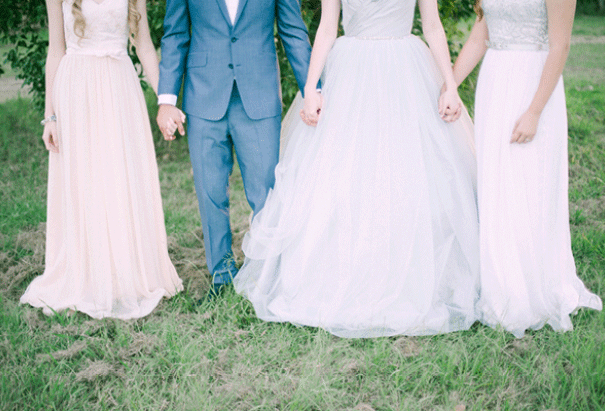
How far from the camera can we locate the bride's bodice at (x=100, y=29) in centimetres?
287

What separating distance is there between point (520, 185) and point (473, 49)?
78cm

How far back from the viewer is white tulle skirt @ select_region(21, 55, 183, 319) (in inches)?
118

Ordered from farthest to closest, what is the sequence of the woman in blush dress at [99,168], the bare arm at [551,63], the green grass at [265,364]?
the woman in blush dress at [99,168] → the bare arm at [551,63] → the green grass at [265,364]

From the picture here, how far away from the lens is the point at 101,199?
121 inches

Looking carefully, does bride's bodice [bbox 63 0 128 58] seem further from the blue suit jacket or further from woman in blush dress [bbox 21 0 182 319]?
the blue suit jacket

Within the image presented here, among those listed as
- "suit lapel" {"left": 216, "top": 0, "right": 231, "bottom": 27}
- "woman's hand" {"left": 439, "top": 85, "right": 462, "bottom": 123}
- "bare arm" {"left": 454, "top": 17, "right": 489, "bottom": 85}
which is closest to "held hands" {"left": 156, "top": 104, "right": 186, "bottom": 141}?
"suit lapel" {"left": 216, "top": 0, "right": 231, "bottom": 27}

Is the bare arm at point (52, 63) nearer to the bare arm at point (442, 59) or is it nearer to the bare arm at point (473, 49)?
the bare arm at point (442, 59)

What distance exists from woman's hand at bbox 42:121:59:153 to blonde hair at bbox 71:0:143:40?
523 millimetres

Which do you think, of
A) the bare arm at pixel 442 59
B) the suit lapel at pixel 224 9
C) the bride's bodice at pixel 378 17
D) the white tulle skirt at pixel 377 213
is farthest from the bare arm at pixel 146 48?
the bare arm at pixel 442 59

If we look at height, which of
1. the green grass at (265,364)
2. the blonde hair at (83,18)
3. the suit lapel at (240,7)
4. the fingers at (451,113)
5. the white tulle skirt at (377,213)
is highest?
the suit lapel at (240,7)

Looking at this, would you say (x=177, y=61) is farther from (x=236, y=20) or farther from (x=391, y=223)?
(x=391, y=223)

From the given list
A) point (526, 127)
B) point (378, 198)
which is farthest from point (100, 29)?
point (526, 127)

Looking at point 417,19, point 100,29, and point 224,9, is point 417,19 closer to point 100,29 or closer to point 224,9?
point 224,9

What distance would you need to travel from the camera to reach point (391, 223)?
110 inches
